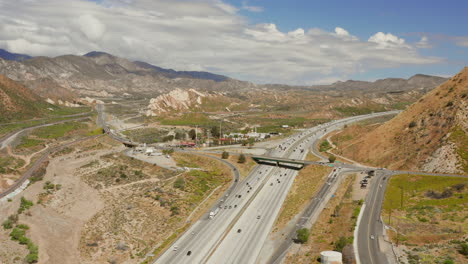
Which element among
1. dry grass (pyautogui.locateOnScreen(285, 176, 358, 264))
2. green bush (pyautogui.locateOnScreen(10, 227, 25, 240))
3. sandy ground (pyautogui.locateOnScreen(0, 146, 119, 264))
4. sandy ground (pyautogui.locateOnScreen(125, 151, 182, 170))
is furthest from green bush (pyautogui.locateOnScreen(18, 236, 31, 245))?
sandy ground (pyautogui.locateOnScreen(125, 151, 182, 170))

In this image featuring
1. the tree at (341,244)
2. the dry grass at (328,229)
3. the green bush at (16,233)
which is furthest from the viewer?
the green bush at (16,233)

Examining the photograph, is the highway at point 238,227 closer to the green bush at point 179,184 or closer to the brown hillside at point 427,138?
the green bush at point 179,184

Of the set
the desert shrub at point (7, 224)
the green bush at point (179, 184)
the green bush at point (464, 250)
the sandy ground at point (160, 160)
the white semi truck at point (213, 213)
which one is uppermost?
the green bush at point (464, 250)

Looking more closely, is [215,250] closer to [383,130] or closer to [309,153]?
[309,153]

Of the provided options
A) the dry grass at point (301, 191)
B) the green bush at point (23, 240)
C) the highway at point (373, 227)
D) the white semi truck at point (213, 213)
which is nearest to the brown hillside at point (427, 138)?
the highway at point (373, 227)

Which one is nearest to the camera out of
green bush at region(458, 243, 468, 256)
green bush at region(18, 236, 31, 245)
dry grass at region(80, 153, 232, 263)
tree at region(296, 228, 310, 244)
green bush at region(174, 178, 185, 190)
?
green bush at region(458, 243, 468, 256)

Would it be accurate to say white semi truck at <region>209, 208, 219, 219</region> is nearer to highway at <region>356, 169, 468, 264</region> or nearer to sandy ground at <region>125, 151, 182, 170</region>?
highway at <region>356, 169, 468, 264</region>

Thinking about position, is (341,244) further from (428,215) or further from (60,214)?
(60,214)
